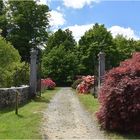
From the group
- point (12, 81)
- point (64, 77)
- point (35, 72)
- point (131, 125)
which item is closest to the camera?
point (131, 125)

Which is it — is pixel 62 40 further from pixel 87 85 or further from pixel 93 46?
pixel 87 85

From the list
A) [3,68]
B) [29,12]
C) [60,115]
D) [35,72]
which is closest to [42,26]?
[29,12]

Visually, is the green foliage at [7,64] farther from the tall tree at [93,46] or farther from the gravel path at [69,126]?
the tall tree at [93,46]

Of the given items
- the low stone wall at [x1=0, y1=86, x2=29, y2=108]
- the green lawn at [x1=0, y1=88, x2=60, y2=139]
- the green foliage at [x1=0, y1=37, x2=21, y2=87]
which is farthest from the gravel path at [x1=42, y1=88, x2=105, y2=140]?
the green foliage at [x1=0, y1=37, x2=21, y2=87]

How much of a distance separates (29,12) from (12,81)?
117 feet

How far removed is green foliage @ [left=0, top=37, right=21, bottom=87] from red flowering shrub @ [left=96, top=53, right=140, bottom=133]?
22795mm

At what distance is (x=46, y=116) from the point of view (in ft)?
60.5

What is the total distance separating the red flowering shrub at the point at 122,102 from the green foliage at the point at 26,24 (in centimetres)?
5568

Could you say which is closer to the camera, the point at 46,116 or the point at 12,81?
the point at 46,116

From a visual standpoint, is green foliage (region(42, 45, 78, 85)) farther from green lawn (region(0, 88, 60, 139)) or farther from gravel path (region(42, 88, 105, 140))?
green lawn (region(0, 88, 60, 139))

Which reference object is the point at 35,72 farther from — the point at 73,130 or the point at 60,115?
the point at 73,130

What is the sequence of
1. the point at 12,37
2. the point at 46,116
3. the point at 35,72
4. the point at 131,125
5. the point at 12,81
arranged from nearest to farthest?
the point at 131,125 → the point at 46,116 → the point at 35,72 → the point at 12,81 → the point at 12,37

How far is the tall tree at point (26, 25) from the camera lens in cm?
7112

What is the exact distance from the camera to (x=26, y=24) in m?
72.5
